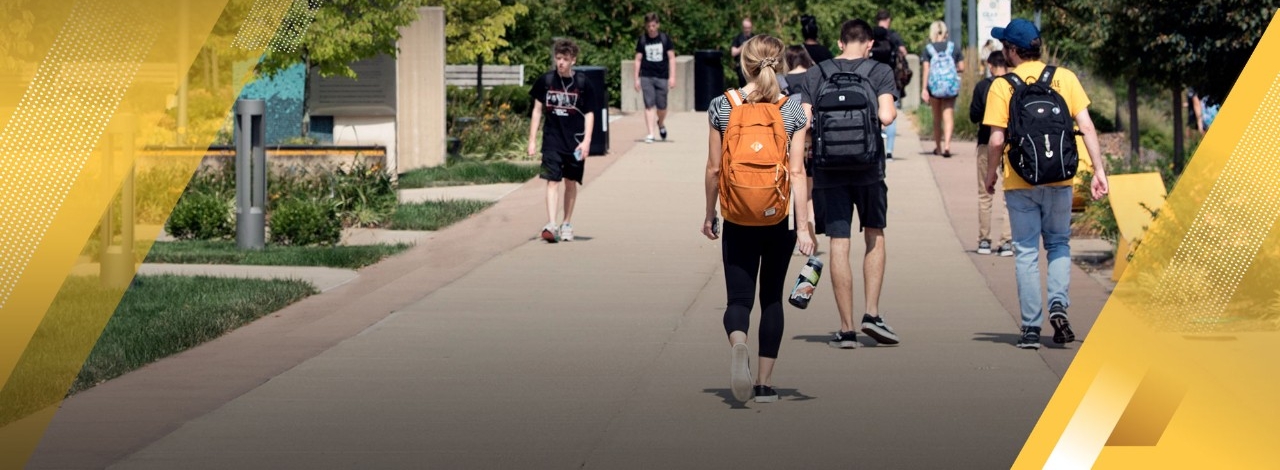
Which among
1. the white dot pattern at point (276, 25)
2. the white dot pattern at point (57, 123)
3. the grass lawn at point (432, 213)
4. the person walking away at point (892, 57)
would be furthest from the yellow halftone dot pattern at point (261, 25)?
the person walking away at point (892, 57)

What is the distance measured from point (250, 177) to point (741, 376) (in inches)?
287

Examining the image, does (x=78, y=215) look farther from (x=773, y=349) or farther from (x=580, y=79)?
(x=773, y=349)

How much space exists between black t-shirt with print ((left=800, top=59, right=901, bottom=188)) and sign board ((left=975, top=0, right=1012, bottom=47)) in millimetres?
13457

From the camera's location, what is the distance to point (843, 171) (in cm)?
936

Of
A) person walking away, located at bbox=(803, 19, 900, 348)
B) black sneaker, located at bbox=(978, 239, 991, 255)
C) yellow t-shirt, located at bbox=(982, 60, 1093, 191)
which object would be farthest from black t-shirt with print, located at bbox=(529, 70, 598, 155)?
yellow t-shirt, located at bbox=(982, 60, 1093, 191)

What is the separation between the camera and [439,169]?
19.9 metres

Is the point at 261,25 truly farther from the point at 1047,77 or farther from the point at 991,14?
the point at 1047,77

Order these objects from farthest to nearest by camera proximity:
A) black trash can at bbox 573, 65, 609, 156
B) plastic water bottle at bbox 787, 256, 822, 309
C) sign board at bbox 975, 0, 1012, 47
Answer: sign board at bbox 975, 0, 1012, 47
black trash can at bbox 573, 65, 609, 156
plastic water bottle at bbox 787, 256, 822, 309

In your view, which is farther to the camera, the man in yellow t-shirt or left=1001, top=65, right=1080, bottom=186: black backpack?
the man in yellow t-shirt

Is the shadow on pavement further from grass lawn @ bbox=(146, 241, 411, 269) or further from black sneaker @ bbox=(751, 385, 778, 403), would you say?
grass lawn @ bbox=(146, 241, 411, 269)

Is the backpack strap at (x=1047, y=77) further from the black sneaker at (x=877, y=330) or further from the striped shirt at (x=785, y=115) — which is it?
the striped shirt at (x=785, y=115)

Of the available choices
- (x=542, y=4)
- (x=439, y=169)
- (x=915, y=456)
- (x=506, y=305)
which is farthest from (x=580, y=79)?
(x=542, y=4)

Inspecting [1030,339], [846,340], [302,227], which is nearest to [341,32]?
[302,227]

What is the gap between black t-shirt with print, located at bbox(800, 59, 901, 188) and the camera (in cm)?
930
